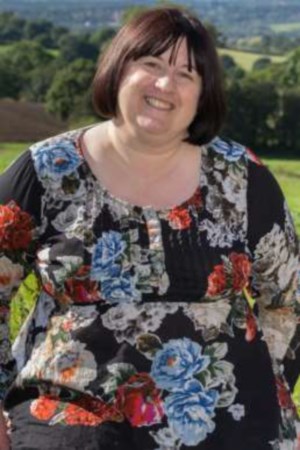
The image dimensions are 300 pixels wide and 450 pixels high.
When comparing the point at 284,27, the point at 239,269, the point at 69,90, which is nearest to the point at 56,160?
the point at 239,269

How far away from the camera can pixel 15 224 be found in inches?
90.6

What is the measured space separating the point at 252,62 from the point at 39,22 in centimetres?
2240

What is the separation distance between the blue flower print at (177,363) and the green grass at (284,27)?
98120 mm

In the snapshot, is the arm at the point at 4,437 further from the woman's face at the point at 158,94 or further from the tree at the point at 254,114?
the tree at the point at 254,114

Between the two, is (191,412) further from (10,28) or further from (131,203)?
(10,28)

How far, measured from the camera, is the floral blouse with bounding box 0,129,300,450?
2170mm

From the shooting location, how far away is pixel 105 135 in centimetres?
244

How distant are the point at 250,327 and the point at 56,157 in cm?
65

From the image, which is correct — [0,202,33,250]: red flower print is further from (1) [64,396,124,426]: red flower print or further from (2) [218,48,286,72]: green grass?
(2) [218,48,286,72]: green grass

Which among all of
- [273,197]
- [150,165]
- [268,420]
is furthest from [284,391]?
[150,165]

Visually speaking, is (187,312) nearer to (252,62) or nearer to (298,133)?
(298,133)

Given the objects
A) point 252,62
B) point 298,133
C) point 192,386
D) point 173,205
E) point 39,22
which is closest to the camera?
point 192,386

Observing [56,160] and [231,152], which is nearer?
[56,160]

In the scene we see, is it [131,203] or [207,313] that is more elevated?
[131,203]
